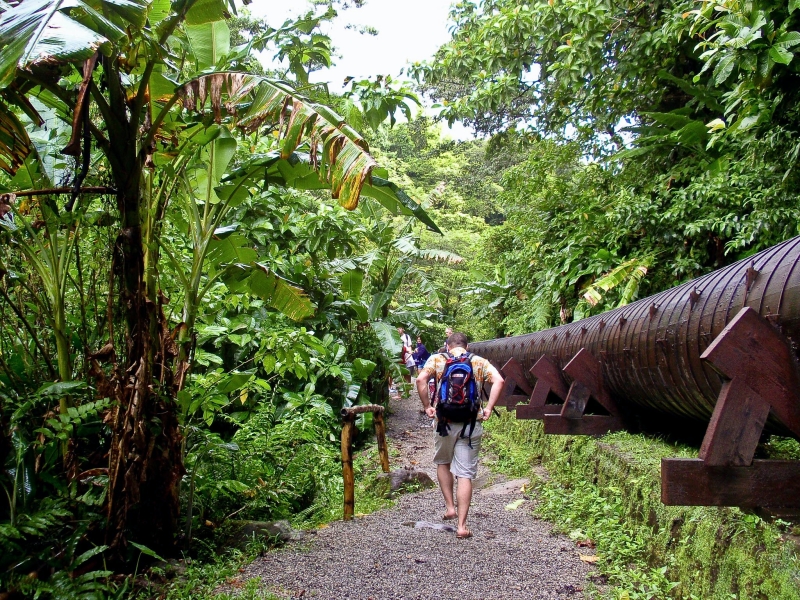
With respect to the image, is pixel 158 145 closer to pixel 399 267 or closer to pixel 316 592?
pixel 316 592

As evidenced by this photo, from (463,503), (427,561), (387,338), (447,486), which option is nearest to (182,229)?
(447,486)

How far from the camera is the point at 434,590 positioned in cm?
444

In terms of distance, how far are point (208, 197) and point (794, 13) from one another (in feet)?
16.6

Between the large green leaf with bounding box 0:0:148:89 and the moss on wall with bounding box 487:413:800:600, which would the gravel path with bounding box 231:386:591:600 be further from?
the large green leaf with bounding box 0:0:148:89

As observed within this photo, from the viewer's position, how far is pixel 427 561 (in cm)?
502

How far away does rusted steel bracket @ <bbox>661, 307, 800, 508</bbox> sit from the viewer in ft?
9.46

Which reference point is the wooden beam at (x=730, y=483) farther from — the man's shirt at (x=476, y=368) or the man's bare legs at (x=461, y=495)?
the man's shirt at (x=476, y=368)

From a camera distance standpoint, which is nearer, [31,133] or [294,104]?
[294,104]

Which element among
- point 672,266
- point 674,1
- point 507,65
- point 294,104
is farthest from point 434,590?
point 507,65

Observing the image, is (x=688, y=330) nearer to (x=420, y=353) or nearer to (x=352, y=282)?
(x=352, y=282)

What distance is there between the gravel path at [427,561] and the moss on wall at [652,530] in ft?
0.89

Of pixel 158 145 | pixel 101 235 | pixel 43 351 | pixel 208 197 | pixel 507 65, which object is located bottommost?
pixel 43 351

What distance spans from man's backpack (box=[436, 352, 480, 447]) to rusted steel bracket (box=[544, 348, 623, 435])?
2.46 ft

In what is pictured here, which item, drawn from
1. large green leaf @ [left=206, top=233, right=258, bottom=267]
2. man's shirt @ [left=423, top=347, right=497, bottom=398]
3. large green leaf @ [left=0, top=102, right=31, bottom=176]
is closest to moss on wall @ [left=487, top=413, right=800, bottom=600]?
man's shirt @ [left=423, top=347, right=497, bottom=398]
